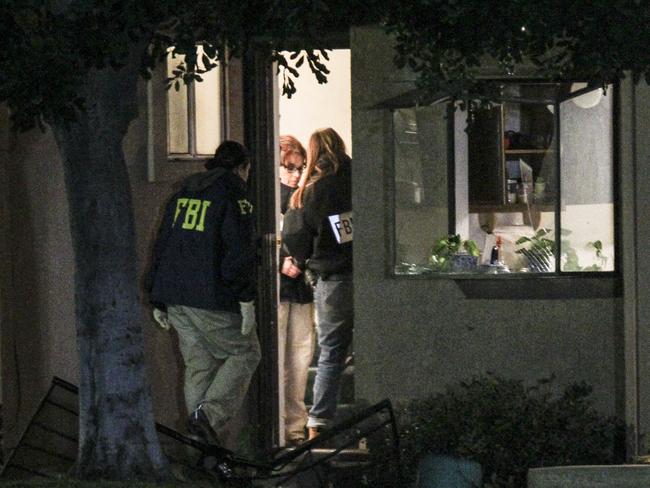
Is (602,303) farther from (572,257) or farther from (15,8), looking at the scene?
(15,8)

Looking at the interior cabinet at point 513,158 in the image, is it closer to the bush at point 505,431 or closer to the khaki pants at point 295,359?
the bush at point 505,431

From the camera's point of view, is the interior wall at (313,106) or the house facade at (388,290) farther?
the interior wall at (313,106)

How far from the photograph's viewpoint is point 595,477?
216 inches

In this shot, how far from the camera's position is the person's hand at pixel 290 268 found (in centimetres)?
1002

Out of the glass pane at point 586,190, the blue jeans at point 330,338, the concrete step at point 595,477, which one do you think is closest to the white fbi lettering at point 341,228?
the blue jeans at point 330,338

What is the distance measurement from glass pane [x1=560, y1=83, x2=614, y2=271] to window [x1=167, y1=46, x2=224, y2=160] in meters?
2.15

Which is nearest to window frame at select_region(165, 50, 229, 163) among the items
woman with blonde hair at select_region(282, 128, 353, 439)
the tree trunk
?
woman with blonde hair at select_region(282, 128, 353, 439)

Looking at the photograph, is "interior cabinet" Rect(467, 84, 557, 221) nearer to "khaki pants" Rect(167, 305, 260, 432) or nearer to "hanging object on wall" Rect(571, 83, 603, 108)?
"hanging object on wall" Rect(571, 83, 603, 108)

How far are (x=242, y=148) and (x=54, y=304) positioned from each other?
1569 mm

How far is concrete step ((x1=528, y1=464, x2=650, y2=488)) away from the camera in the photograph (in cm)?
548

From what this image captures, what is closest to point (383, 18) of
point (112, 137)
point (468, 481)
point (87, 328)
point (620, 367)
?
point (112, 137)

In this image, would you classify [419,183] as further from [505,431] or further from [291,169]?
[505,431]

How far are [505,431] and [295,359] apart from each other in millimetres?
2490

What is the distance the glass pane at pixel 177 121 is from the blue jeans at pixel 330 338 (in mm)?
1259
